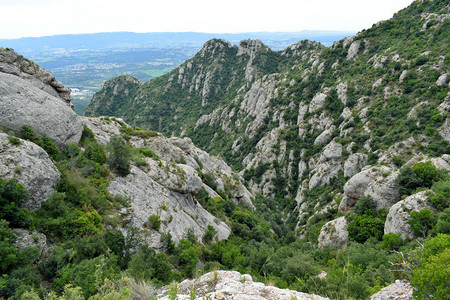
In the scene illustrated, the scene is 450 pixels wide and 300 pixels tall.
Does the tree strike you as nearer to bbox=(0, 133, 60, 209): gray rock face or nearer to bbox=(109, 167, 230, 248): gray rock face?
bbox=(109, 167, 230, 248): gray rock face

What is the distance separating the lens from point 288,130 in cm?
6700

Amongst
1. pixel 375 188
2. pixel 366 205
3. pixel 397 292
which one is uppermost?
pixel 397 292

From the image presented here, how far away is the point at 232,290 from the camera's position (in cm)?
826

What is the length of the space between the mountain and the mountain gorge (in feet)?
1.21

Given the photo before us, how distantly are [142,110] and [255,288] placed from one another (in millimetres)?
123809

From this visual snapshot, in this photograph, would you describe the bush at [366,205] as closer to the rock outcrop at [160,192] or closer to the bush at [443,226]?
the bush at [443,226]

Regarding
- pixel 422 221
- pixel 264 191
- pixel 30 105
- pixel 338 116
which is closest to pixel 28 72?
pixel 30 105

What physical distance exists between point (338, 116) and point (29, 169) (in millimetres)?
60188

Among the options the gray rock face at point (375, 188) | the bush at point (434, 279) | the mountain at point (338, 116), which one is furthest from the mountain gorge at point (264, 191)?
the mountain at point (338, 116)

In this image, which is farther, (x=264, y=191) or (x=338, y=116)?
(x=264, y=191)

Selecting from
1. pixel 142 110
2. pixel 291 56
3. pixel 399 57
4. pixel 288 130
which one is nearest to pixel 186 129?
pixel 142 110

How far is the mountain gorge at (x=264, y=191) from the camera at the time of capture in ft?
31.3

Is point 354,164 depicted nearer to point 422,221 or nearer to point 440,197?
point 440,197

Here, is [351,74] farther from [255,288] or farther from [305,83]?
[255,288]
